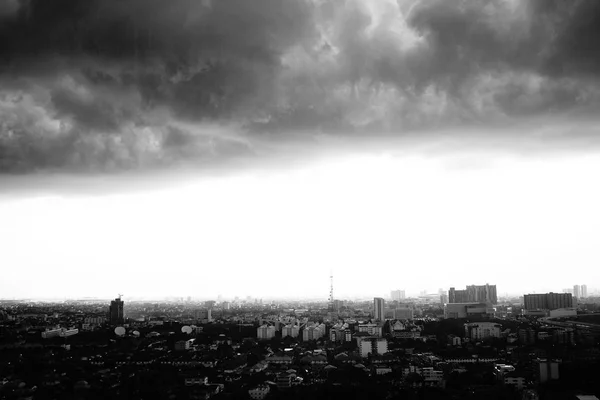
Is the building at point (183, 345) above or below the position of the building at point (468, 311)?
below

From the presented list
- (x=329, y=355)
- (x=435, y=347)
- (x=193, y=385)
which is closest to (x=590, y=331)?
(x=435, y=347)

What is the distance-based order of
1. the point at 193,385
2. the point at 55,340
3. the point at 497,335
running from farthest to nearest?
the point at 497,335 < the point at 55,340 < the point at 193,385

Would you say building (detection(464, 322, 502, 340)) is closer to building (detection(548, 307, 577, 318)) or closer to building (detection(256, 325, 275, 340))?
building (detection(548, 307, 577, 318))

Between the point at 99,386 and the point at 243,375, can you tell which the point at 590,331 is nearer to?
the point at 243,375

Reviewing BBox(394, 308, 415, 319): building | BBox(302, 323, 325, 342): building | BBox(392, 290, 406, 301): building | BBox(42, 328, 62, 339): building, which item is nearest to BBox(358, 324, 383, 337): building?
BBox(302, 323, 325, 342): building

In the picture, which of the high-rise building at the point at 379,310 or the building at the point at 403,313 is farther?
the building at the point at 403,313

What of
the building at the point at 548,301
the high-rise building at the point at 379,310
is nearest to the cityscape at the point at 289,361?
the building at the point at 548,301

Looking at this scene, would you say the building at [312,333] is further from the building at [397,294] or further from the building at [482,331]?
the building at [397,294]

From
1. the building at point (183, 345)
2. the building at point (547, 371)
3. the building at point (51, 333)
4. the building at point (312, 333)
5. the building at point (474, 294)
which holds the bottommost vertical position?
the building at point (312, 333)
